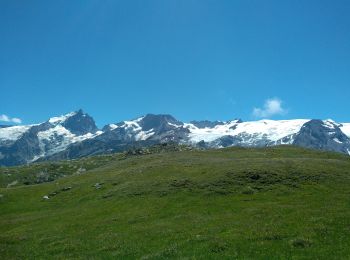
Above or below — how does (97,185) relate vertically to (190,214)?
above

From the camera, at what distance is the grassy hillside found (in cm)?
3244

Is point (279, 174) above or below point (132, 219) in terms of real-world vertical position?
above

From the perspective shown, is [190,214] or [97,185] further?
[97,185]

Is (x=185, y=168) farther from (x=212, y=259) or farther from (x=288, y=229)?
(x=212, y=259)

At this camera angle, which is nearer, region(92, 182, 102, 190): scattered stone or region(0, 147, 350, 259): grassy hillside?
region(0, 147, 350, 259): grassy hillside

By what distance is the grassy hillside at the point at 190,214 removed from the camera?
3244 cm

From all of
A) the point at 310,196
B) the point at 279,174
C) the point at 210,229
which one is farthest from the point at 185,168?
the point at 210,229

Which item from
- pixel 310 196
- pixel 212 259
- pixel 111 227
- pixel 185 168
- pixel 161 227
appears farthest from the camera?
pixel 185 168

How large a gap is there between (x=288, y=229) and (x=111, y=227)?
2008cm

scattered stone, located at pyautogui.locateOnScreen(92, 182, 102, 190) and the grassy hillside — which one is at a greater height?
scattered stone, located at pyautogui.locateOnScreen(92, 182, 102, 190)

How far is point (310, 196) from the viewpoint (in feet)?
192

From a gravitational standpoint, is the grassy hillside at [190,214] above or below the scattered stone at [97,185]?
below

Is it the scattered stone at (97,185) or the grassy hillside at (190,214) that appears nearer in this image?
the grassy hillside at (190,214)

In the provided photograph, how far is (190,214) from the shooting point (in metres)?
50.6
